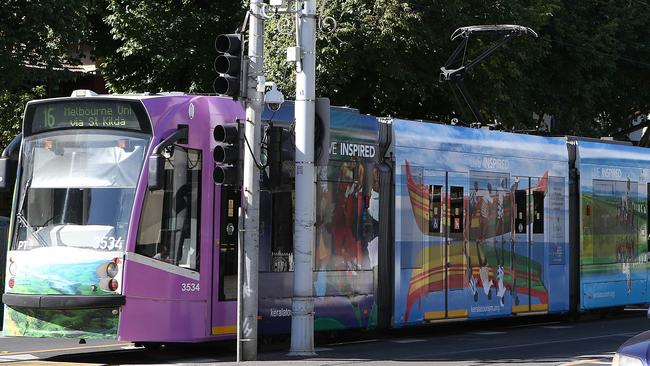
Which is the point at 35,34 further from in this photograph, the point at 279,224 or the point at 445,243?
the point at 279,224

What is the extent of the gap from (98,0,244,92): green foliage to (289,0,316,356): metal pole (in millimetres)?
17751

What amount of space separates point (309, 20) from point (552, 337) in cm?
711

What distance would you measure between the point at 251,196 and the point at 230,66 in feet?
5.44

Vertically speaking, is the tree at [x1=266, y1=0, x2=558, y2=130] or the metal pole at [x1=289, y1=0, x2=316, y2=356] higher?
the tree at [x1=266, y1=0, x2=558, y2=130]

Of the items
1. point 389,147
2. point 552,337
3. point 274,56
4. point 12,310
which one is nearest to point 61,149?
point 12,310

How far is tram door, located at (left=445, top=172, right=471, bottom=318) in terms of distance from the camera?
1903 cm

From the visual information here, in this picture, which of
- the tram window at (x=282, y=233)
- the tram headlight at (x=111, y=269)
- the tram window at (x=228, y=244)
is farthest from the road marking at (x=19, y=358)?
the tram window at (x=282, y=233)

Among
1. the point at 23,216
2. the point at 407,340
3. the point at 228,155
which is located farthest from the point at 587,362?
the point at 23,216

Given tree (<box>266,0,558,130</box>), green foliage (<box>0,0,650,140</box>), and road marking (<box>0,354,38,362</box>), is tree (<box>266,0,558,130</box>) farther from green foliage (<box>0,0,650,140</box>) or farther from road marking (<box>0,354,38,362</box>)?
road marking (<box>0,354,38,362</box>)

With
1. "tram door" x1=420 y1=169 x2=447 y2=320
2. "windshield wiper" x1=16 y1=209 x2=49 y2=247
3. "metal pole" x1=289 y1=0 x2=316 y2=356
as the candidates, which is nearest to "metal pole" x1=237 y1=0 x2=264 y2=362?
"metal pole" x1=289 y1=0 x2=316 y2=356

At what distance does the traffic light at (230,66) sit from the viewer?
14719 millimetres

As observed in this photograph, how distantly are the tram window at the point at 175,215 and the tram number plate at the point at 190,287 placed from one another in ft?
0.68

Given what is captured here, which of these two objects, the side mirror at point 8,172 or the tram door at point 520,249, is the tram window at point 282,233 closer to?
the side mirror at point 8,172

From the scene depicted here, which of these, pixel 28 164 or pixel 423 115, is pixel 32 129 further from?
pixel 423 115
